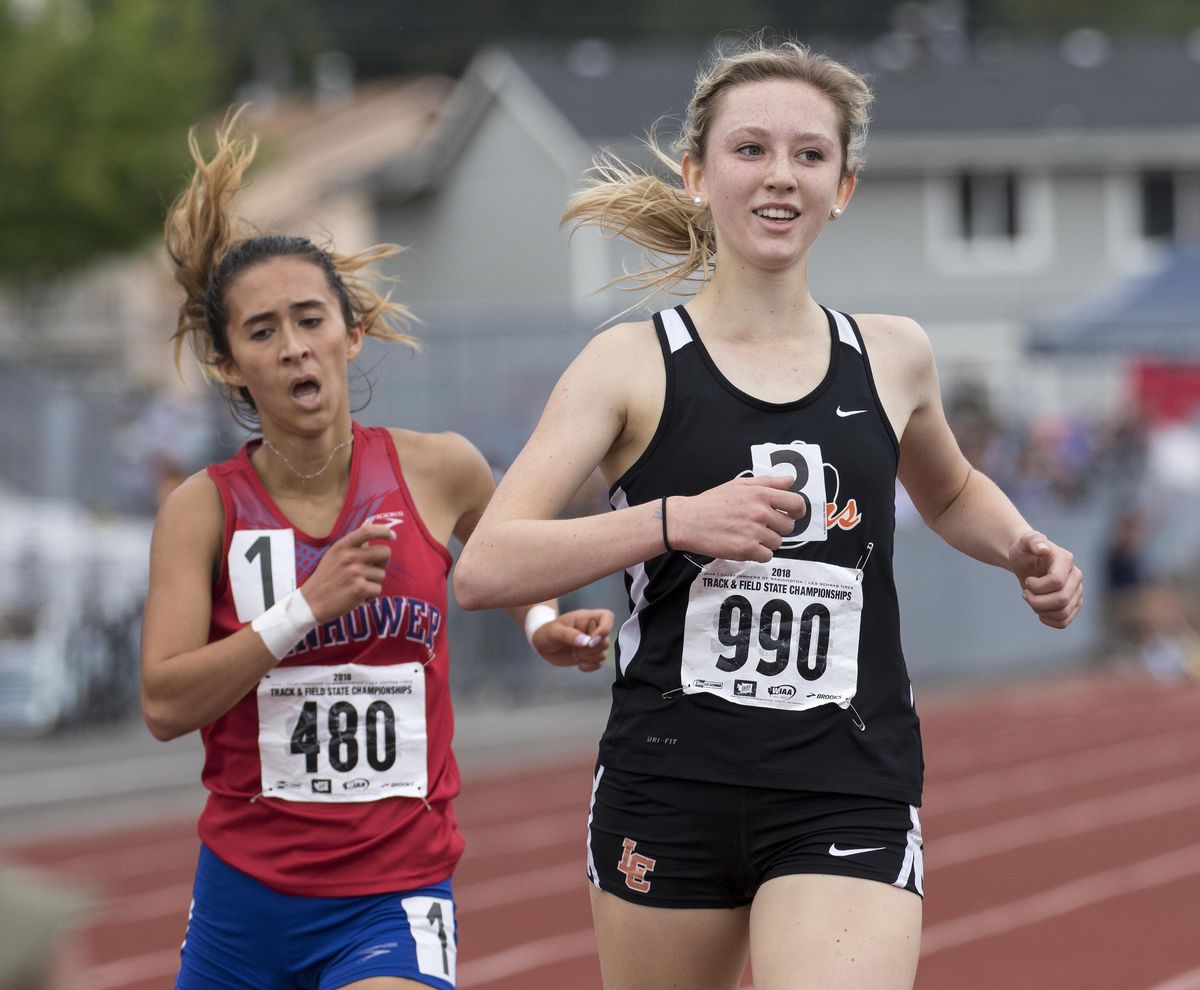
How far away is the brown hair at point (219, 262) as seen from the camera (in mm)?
4043

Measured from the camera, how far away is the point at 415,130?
5128 cm

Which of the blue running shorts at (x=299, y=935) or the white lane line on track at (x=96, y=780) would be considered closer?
the blue running shorts at (x=299, y=935)

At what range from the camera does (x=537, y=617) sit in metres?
4.18

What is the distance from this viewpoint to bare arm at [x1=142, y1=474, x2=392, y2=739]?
11.8 feet

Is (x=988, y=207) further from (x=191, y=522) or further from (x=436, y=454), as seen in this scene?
(x=191, y=522)

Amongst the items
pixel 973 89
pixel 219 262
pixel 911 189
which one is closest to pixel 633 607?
pixel 219 262

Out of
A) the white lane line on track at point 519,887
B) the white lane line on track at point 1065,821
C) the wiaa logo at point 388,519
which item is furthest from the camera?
the white lane line on track at point 1065,821

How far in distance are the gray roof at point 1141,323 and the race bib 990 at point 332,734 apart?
20.4 m

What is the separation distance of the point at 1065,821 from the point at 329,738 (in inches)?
313

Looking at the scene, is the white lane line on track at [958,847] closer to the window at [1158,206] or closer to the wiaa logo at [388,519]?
the wiaa logo at [388,519]

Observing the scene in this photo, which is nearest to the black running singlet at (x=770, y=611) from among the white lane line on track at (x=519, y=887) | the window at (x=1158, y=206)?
the white lane line on track at (x=519, y=887)

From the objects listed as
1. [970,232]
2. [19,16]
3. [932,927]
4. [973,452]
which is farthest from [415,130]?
[932,927]

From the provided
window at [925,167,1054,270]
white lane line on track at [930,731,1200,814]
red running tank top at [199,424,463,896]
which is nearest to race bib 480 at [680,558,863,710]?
red running tank top at [199,424,463,896]

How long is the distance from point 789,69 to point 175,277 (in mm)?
1435
